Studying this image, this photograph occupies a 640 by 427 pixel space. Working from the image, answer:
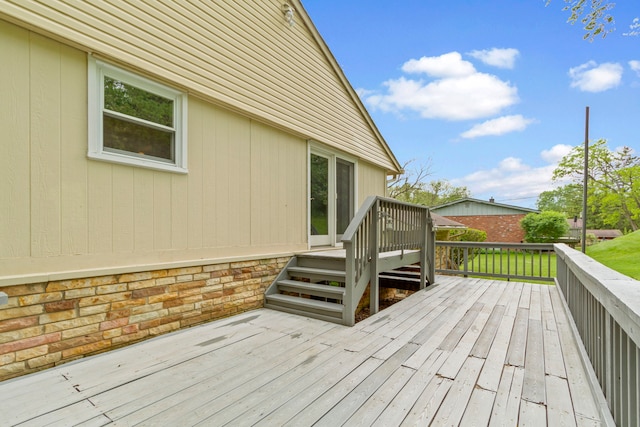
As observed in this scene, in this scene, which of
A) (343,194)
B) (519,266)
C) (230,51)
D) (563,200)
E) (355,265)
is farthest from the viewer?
(563,200)

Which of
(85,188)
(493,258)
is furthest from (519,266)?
(85,188)

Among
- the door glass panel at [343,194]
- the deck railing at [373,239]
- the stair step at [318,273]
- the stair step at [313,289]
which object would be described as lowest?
the stair step at [313,289]

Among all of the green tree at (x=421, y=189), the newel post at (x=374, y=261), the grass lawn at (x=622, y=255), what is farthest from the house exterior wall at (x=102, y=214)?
the grass lawn at (x=622, y=255)

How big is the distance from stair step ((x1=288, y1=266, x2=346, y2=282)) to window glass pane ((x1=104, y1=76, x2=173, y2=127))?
2.53 metres

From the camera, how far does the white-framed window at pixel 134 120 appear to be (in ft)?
8.67

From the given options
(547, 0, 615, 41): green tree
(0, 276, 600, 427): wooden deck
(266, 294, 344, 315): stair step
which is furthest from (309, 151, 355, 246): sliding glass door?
(547, 0, 615, 41): green tree

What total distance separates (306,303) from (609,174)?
29.3 m

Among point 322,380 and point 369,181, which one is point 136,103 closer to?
point 322,380

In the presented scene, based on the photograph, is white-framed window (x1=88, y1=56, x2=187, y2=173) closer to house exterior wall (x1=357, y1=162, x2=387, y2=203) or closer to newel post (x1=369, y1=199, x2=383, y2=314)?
newel post (x1=369, y1=199, x2=383, y2=314)

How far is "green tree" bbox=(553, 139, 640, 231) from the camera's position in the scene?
21.7m

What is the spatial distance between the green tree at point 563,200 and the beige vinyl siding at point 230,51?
41.5m

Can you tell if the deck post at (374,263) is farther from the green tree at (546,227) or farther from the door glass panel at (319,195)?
the green tree at (546,227)

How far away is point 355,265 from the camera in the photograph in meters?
3.61

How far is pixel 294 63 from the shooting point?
16.3 ft
